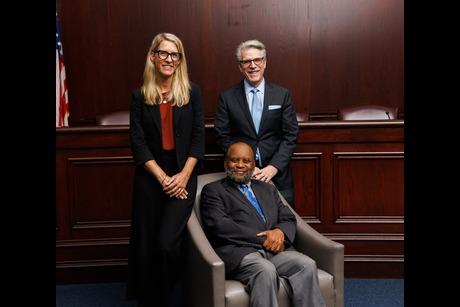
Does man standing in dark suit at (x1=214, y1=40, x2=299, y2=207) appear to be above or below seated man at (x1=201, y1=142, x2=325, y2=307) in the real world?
above

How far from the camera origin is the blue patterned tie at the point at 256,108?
3.93 metres

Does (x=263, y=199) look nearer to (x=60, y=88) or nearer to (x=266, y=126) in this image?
(x=266, y=126)

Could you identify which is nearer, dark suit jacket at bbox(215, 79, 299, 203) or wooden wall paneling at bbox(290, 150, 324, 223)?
dark suit jacket at bbox(215, 79, 299, 203)

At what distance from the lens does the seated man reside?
2.96m

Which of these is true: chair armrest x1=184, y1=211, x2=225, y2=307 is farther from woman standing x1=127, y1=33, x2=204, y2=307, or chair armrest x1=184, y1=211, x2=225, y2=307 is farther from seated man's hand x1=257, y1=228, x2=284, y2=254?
seated man's hand x1=257, y1=228, x2=284, y2=254

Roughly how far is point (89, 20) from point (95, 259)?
3.01 m

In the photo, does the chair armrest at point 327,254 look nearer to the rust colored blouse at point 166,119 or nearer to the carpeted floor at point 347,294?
the carpeted floor at point 347,294

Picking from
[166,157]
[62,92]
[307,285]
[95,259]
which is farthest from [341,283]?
[62,92]

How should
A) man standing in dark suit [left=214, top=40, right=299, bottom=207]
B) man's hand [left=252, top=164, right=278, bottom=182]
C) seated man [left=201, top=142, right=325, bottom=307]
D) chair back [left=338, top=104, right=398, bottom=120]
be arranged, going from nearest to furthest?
seated man [left=201, top=142, right=325, bottom=307] → man's hand [left=252, top=164, right=278, bottom=182] → man standing in dark suit [left=214, top=40, right=299, bottom=207] → chair back [left=338, top=104, right=398, bottom=120]

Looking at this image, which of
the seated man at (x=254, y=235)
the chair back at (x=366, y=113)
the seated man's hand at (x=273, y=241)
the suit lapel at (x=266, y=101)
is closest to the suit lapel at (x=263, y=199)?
the seated man at (x=254, y=235)

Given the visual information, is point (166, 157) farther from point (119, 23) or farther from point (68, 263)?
point (119, 23)

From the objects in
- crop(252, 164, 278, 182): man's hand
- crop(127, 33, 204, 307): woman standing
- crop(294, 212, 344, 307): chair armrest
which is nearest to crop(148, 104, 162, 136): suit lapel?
crop(127, 33, 204, 307): woman standing

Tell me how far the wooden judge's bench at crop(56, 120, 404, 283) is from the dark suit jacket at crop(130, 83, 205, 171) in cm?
95

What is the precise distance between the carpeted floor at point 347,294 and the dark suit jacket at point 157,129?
1.11 m
